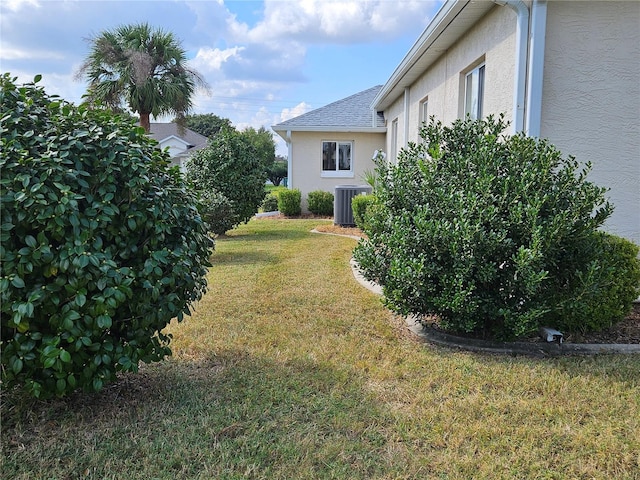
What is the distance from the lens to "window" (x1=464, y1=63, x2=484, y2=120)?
22.8 ft

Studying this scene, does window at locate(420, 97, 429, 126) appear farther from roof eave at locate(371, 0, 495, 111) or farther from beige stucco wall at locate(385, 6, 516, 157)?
roof eave at locate(371, 0, 495, 111)

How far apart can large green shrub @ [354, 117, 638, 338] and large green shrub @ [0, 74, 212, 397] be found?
2.04 meters

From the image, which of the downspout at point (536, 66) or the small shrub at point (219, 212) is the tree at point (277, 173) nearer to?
the small shrub at point (219, 212)

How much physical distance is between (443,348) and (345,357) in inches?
38.4

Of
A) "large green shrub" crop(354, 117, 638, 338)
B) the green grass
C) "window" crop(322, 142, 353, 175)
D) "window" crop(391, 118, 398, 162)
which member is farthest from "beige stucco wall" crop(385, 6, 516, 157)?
"window" crop(322, 142, 353, 175)

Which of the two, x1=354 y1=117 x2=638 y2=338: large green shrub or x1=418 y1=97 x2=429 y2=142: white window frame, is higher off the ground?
x1=418 y1=97 x2=429 y2=142: white window frame

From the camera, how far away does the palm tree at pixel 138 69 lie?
15186mm

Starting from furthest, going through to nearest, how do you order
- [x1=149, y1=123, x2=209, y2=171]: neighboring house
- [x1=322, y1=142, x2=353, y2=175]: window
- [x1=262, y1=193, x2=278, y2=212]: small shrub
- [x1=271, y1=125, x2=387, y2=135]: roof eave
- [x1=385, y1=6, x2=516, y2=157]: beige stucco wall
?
[x1=149, y1=123, x2=209, y2=171]: neighboring house → [x1=262, y1=193, x2=278, y2=212]: small shrub → [x1=322, y1=142, x2=353, y2=175]: window → [x1=271, y1=125, x2=387, y2=135]: roof eave → [x1=385, y1=6, x2=516, y2=157]: beige stucco wall

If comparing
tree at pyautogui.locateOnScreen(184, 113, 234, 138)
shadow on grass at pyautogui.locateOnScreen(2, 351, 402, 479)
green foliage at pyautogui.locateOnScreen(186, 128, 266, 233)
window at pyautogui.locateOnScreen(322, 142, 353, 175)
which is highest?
tree at pyautogui.locateOnScreen(184, 113, 234, 138)

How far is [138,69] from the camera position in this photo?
592 inches

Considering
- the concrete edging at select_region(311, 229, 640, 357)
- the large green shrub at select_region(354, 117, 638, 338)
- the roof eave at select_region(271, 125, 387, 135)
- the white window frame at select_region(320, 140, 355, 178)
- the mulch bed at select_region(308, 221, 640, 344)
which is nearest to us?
the large green shrub at select_region(354, 117, 638, 338)

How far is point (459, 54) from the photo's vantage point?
7438mm

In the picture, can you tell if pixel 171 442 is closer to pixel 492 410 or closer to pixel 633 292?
pixel 492 410

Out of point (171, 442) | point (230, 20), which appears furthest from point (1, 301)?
point (230, 20)
